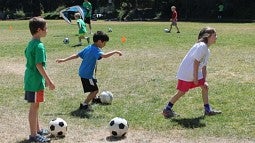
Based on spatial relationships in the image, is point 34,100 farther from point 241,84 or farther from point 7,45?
point 7,45

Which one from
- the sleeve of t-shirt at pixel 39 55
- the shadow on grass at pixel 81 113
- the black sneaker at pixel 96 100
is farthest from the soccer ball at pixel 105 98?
the sleeve of t-shirt at pixel 39 55

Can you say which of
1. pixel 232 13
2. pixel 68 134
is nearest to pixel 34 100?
pixel 68 134

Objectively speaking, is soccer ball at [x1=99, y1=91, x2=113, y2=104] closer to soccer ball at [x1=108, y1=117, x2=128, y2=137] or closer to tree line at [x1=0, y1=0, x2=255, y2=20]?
soccer ball at [x1=108, y1=117, x2=128, y2=137]

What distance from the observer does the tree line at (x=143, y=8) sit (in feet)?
145

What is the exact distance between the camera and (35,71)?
5949 mm

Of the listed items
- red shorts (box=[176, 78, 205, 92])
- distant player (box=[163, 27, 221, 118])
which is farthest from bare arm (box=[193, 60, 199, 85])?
red shorts (box=[176, 78, 205, 92])

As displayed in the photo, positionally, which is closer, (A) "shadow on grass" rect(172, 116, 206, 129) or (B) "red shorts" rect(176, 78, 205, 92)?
(A) "shadow on grass" rect(172, 116, 206, 129)

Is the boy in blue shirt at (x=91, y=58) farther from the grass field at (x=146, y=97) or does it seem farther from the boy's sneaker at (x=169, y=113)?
the boy's sneaker at (x=169, y=113)

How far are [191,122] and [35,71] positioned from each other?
2493 millimetres

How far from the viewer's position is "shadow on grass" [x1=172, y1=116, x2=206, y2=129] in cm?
670

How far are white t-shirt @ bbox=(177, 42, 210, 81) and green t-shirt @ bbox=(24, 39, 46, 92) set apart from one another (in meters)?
2.27

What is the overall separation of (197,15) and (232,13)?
3897mm

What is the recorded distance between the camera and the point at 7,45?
64.1 feet

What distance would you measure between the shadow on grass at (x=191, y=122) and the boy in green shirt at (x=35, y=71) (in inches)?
80.9
